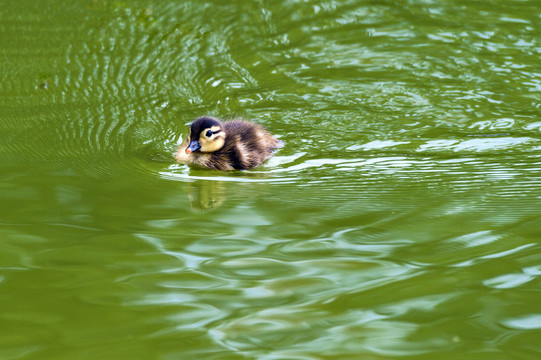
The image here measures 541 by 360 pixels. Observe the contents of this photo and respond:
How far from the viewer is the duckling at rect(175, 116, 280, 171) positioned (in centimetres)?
470

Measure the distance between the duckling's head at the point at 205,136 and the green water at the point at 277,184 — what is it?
161 mm

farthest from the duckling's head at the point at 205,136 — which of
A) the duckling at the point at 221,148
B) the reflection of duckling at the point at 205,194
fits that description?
the reflection of duckling at the point at 205,194

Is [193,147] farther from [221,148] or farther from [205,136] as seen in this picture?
[221,148]

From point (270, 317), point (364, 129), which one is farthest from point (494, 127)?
point (270, 317)

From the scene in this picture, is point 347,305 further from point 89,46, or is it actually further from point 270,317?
point 89,46

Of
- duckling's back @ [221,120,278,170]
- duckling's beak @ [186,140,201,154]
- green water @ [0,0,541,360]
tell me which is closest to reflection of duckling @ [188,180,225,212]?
green water @ [0,0,541,360]

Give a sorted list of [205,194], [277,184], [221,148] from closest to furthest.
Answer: [205,194]
[277,184]
[221,148]

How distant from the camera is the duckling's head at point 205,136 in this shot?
4637 millimetres

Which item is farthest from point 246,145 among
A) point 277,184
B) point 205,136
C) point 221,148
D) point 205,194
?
point 205,194

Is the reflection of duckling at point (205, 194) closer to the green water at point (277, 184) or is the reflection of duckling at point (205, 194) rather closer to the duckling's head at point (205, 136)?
the green water at point (277, 184)

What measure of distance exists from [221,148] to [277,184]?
2.86 feet

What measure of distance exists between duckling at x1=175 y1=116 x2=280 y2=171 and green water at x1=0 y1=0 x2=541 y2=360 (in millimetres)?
124

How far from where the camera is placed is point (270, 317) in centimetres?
233

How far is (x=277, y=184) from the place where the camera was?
13.4ft
